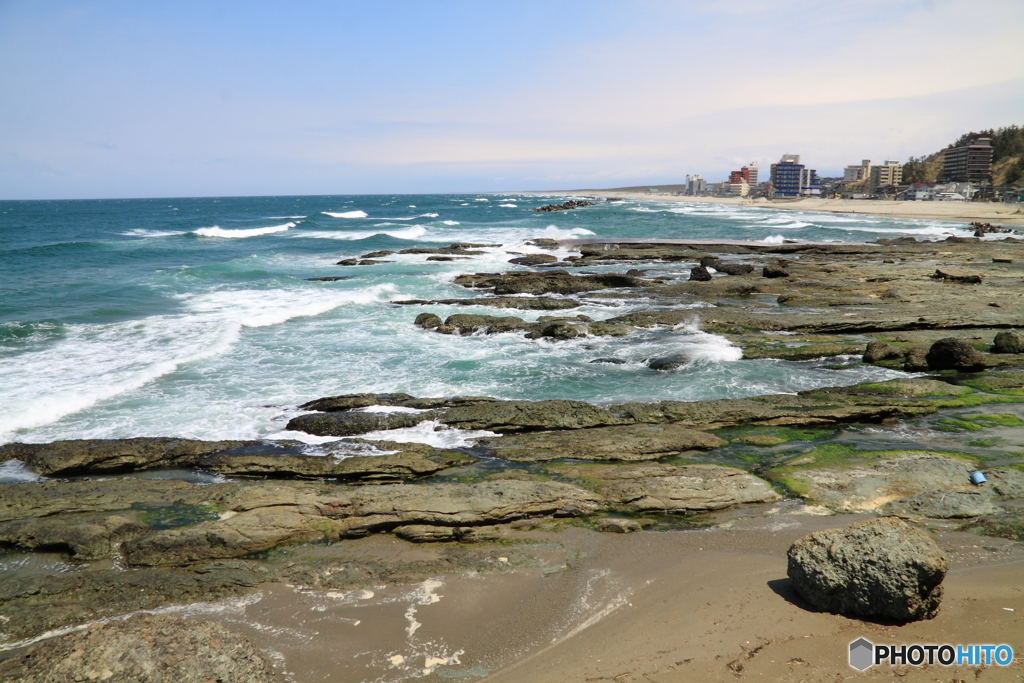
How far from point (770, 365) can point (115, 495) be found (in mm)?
11852

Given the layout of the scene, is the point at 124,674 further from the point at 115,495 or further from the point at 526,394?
the point at 526,394

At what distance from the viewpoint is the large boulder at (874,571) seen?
15.3 feet

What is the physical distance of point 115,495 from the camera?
7383mm

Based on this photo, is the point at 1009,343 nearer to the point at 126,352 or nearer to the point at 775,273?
the point at 775,273

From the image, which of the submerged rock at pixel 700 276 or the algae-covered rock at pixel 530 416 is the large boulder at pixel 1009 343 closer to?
the algae-covered rock at pixel 530 416

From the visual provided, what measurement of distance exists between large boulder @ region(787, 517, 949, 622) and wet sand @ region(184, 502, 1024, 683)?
0.13 m

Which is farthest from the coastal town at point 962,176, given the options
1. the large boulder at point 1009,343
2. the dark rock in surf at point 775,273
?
the large boulder at point 1009,343

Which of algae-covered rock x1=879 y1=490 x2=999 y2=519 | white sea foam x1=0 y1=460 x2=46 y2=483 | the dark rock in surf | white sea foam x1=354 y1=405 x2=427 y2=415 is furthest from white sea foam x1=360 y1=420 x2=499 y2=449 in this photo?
the dark rock in surf

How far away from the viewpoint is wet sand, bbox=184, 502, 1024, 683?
4484mm

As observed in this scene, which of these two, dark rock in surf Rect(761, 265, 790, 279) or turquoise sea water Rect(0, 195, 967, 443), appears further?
dark rock in surf Rect(761, 265, 790, 279)

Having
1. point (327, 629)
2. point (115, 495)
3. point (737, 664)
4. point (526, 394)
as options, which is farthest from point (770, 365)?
point (115, 495)

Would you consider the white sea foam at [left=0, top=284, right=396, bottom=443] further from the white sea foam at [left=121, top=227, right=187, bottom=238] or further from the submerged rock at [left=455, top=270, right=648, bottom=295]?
the white sea foam at [left=121, top=227, right=187, bottom=238]

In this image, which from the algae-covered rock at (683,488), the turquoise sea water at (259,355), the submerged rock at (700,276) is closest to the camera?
the algae-covered rock at (683,488)

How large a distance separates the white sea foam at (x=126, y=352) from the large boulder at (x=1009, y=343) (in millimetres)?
17508
